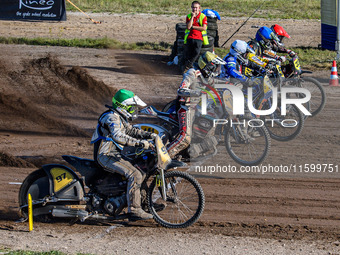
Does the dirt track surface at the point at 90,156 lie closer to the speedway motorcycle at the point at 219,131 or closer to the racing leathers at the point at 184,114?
the speedway motorcycle at the point at 219,131

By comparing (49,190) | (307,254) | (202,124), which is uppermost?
(202,124)

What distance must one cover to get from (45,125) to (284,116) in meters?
5.28

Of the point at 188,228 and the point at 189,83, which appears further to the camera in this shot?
the point at 189,83

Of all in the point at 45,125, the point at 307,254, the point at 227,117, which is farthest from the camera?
the point at 45,125

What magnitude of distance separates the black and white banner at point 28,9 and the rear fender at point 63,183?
54.4 ft

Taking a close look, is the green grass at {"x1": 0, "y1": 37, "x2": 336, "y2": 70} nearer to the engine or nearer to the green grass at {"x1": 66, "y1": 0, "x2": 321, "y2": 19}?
the green grass at {"x1": 66, "y1": 0, "x2": 321, "y2": 19}

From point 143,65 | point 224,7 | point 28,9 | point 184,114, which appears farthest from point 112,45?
point 224,7

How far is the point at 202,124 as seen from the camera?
9.97m

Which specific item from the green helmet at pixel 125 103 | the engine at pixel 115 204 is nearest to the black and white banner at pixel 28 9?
the green helmet at pixel 125 103

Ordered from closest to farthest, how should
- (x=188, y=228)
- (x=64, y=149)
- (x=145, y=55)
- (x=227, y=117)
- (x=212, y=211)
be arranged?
(x=188, y=228)
(x=212, y=211)
(x=227, y=117)
(x=64, y=149)
(x=145, y=55)

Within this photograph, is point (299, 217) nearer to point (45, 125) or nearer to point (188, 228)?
point (188, 228)

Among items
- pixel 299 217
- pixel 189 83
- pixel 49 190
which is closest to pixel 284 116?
pixel 189 83

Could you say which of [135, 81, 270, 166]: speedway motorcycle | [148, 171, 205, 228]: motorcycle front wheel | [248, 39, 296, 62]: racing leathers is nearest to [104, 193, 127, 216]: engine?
[148, 171, 205, 228]: motorcycle front wheel

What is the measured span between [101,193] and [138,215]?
57 centimetres
